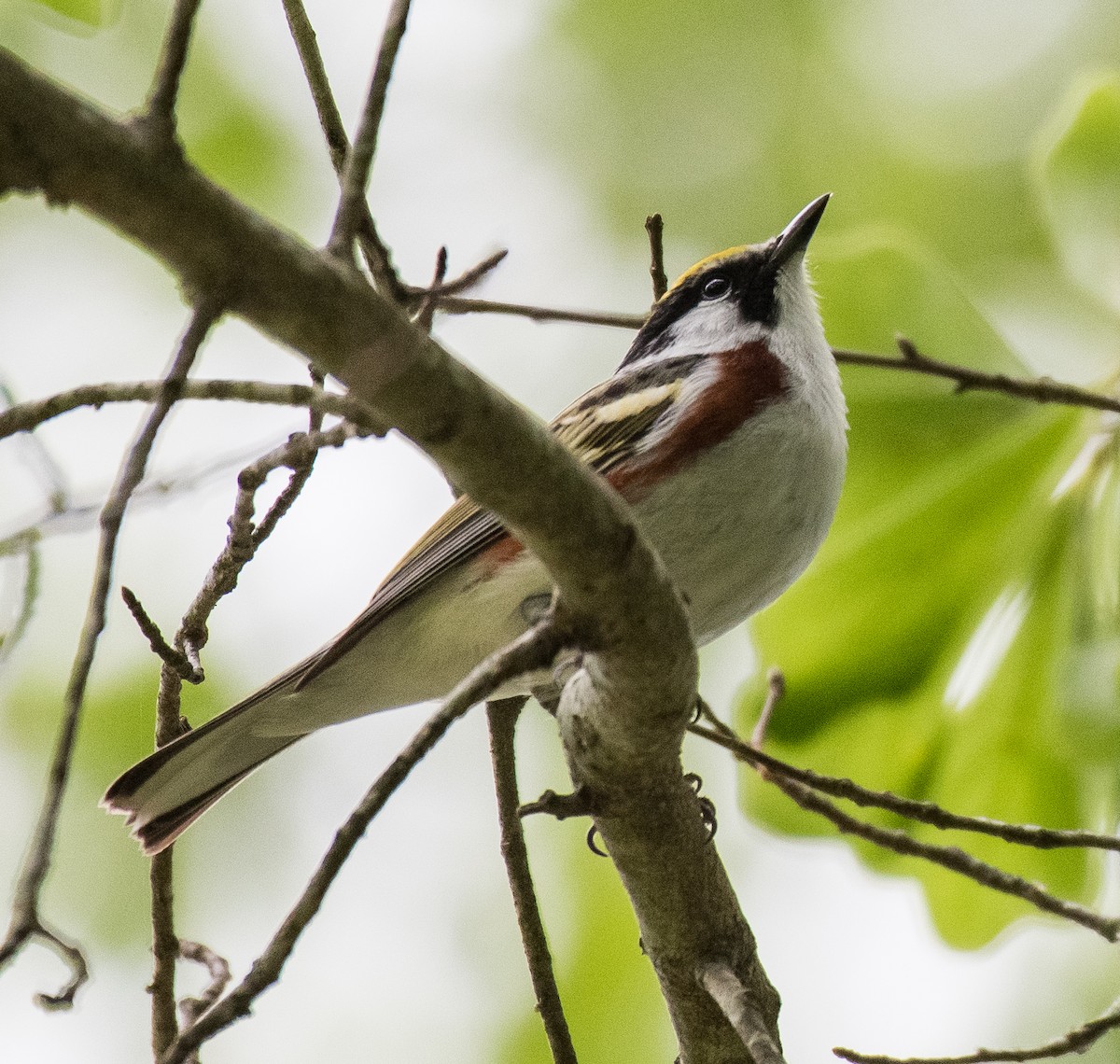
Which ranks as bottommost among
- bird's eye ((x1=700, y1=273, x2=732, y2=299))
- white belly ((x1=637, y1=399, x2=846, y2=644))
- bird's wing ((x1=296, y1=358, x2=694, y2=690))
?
white belly ((x1=637, y1=399, x2=846, y2=644))

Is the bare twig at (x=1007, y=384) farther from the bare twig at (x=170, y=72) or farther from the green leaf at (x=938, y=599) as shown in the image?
the bare twig at (x=170, y=72)

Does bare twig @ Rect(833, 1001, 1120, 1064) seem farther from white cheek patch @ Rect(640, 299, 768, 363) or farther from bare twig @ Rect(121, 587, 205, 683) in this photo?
white cheek patch @ Rect(640, 299, 768, 363)

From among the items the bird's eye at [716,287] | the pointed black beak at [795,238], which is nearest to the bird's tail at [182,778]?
the bird's eye at [716,287]

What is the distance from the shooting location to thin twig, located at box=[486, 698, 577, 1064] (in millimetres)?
2820

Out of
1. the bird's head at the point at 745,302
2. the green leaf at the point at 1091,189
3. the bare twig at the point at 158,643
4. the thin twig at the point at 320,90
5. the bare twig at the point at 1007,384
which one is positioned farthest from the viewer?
the bird's head at the point at 745,302

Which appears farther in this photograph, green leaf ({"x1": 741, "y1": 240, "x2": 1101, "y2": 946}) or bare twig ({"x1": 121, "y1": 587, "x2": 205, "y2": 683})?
green leaf ({"x1": 741, "y1": 240, "x2": 1101, "y2": 946})

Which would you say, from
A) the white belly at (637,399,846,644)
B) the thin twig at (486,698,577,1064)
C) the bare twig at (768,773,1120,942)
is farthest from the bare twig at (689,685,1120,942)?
the thin twig at (486,698,577,1064)

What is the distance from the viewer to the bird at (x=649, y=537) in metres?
3.04

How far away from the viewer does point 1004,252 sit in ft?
20.4

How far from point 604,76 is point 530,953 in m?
5.16

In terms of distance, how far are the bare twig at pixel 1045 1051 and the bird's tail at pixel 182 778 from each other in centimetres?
160

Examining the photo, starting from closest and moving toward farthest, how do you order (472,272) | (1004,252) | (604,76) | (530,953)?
(472,272) < (530,953) < (1004,252) < (604,76)

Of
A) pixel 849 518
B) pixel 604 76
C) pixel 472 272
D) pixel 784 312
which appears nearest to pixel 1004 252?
pixel 604 76

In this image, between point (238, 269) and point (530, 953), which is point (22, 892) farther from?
point (530, 953)
